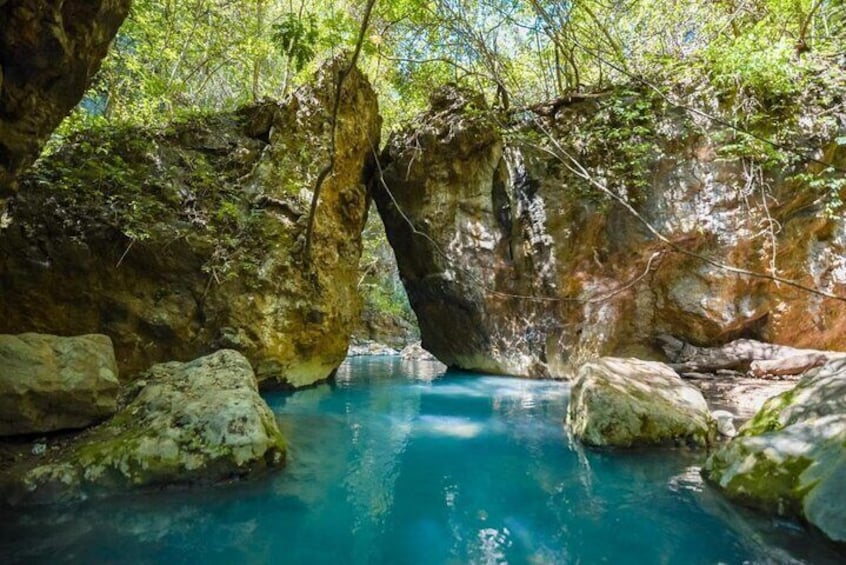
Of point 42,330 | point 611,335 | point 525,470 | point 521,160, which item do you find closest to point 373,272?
point 521,160

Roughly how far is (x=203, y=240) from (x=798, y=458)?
8219 millimetres

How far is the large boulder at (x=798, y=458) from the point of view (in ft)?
9.09

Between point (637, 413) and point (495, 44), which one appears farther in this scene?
point (495, 44)

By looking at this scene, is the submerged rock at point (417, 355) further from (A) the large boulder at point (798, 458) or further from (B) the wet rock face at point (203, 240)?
(A) the large boulder at point (798, 458)

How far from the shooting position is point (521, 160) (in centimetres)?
1124

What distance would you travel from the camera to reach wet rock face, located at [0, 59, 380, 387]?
674 centimetres

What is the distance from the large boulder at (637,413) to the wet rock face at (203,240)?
5775 mm

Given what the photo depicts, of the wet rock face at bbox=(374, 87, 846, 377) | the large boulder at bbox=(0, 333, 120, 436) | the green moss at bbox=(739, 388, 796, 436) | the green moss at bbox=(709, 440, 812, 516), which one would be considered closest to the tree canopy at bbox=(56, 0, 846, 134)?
the wet rock face at bbox=(374, 87, 846, 377)

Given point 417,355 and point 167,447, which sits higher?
point 167,447

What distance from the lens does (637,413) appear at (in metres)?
4.84

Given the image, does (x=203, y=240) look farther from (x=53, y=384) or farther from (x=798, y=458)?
(x=798, y=458)

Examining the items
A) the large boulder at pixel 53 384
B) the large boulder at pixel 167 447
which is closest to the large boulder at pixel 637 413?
the large boulder at pixel 167 447

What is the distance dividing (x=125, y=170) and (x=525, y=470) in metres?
7.85

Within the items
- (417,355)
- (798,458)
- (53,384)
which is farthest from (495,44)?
(417,355)
